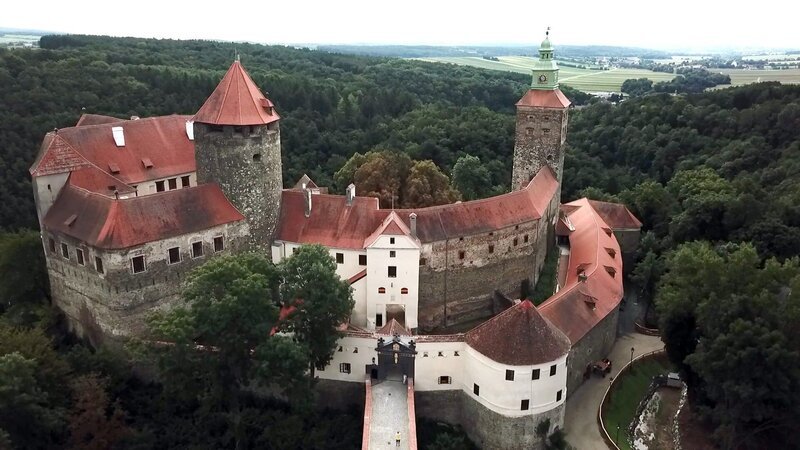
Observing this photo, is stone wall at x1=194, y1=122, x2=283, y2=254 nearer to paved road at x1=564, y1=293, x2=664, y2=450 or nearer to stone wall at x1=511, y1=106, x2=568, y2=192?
paved road at x1=564, y1=293, x2=664, y2=450

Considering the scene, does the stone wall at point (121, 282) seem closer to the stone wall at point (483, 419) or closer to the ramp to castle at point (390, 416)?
the ramp to castle at point (390, 416)

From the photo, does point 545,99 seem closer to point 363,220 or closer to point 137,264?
point 363,220

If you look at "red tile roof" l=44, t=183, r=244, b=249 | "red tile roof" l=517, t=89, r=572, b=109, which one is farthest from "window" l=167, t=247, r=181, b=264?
"red tile roof" l=517, t=89, r=572, b=109

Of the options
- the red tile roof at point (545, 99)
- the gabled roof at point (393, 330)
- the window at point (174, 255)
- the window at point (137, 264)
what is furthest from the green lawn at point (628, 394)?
the window at point (137, 264)

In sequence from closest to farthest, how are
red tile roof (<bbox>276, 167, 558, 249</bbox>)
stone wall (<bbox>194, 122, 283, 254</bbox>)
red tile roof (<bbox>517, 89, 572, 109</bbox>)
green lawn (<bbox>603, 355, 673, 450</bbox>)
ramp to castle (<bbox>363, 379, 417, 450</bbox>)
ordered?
1. ramp to castle (<bbox>363, 379, 417, 450</bbox>)
2. green lawn (<bbox>603, 355, 673, 450</bbox>)
3. stone wall (<bbox>194, 122, 283, 254</bbox>)
4. red tile roof (<bbox>276, 167, 558, 249</bbox>)
5. red tile roof (<bbox>517, 89, 572, 109</bbox>)

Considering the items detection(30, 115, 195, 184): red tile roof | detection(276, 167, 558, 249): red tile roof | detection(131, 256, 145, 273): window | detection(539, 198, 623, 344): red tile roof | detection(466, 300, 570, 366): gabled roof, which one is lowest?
detection(539, 198, 623, 344): red tile roof

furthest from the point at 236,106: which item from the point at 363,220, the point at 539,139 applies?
the point at 539,139
